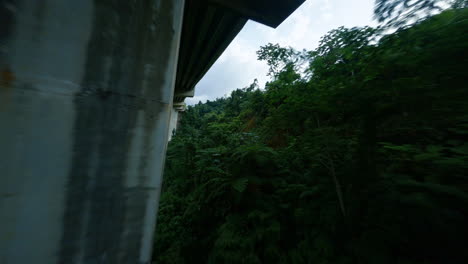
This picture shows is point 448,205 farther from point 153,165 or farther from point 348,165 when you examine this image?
point 153,165

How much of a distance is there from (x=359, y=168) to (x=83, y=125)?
4.12 meters

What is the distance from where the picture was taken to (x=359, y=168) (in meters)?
3.02

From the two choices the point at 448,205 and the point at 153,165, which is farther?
the point at 153,165

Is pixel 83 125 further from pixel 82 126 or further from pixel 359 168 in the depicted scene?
pixel 359 168

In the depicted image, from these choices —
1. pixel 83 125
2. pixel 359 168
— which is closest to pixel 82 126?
pixel 83 125

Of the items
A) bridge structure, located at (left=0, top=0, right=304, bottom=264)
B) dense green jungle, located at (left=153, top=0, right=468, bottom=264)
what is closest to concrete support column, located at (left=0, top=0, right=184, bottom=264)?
bridge structure, located at (left=0, top=0, right=304, bottom=264)

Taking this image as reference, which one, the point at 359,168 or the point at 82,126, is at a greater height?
the point at 82,126

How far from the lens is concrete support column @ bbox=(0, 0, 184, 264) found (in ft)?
4.86

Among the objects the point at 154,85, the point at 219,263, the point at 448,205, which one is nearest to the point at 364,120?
the point at 448,205

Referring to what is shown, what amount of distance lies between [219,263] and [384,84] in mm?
4454

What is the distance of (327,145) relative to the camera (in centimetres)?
373

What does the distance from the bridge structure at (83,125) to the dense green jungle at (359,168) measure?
2679 millimetres

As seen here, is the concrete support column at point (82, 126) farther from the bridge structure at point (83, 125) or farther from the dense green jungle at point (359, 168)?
the dense green jungle at point (359, 168)

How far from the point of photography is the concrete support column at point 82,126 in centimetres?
148
